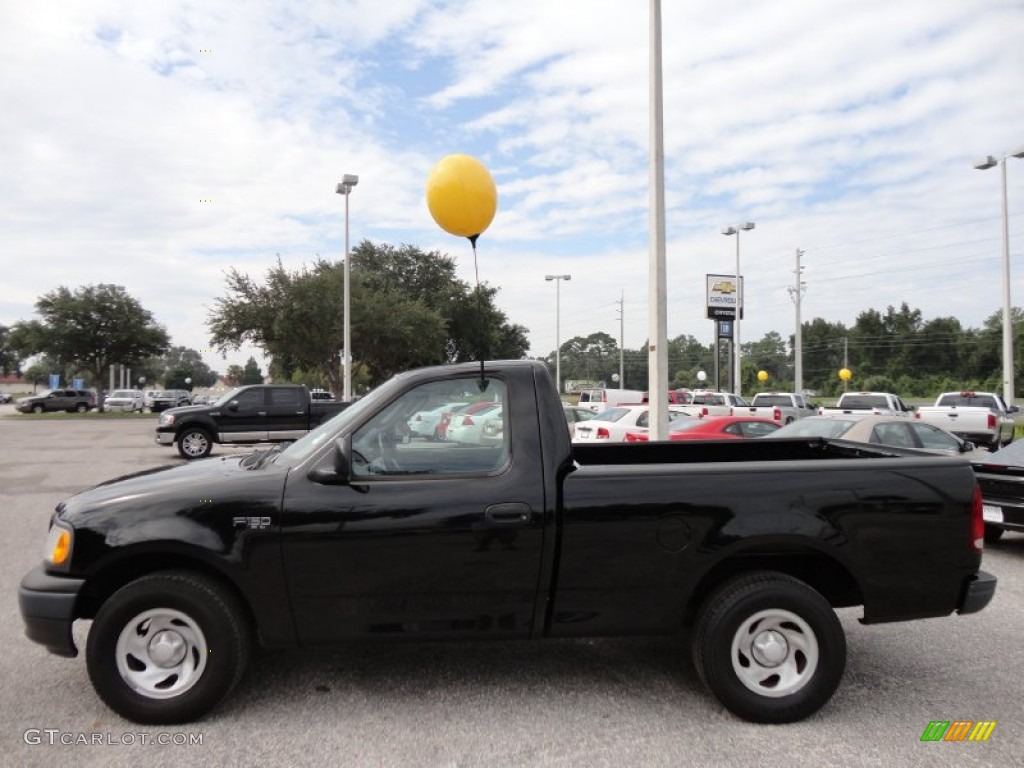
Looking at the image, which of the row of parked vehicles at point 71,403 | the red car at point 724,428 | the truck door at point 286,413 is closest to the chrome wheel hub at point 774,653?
the red car at point 724,428

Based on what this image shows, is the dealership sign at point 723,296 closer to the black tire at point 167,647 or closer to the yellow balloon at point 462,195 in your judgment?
the yellow balloon at point 462,195

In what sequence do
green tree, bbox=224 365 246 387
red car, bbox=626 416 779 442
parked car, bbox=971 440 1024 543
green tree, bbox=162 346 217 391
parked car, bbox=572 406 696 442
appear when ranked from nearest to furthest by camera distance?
parked car, bbox=971 440 1024 543 < red car, bbox=626 416 779 442 < parked car, bbox=572 406 696 442 < green tree, bbox=224 365 246 387 < green tree, bbox=162 346 217 391

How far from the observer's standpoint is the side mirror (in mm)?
3566

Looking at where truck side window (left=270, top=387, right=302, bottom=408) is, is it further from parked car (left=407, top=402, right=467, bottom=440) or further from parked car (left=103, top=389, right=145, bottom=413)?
parked car (left=103, top=389, right=145, bottom=413)

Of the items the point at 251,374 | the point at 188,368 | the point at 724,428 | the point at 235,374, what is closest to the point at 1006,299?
the point at 724,428

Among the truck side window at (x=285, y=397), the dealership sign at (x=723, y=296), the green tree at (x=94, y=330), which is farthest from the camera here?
the green tree at (x=94, y=330)

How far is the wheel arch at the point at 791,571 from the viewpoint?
3820 millimetres

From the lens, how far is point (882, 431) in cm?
1020

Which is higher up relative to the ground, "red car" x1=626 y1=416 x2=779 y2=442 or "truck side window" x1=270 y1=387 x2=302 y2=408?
"truck side window" x1=270 y1=387 x2=302 y2=408

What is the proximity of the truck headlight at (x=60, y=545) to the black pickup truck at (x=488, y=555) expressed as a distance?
11mm

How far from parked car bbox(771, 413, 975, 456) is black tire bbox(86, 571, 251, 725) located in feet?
26.5

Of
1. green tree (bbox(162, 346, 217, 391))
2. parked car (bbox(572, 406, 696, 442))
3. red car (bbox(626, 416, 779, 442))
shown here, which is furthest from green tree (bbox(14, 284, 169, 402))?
green tree (bbox(162, 346, 217, 391))

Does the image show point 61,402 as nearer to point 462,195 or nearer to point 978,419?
point 978,419

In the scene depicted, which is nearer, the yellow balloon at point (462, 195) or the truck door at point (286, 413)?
the yellow balloon at point (462, 195)
